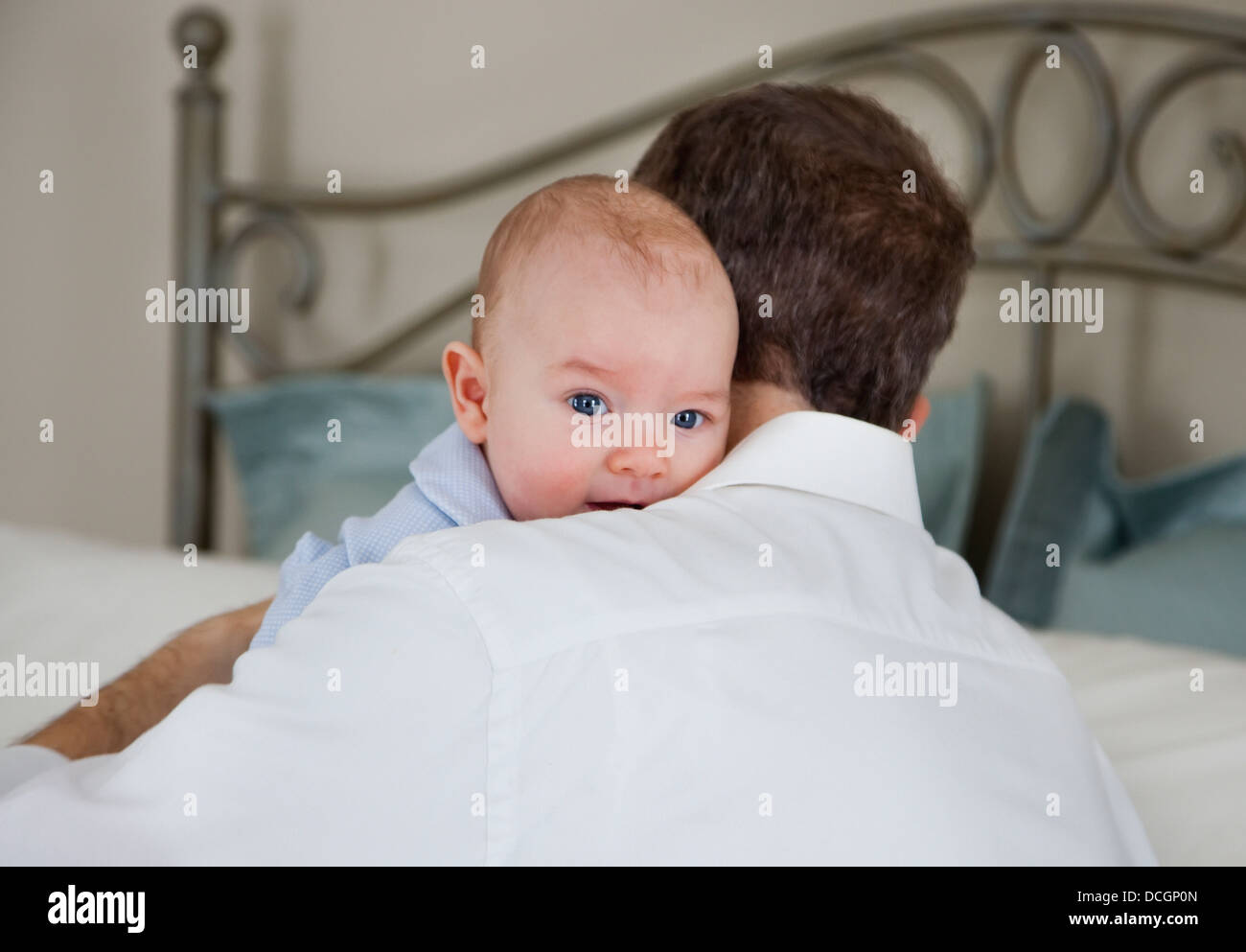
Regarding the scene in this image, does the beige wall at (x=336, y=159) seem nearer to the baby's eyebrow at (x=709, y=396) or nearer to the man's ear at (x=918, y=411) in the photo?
the man's ear at (x=918, y=411)

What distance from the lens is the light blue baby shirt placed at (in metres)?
0.91

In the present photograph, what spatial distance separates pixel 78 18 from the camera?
2.85 meters

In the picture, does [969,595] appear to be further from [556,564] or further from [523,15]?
[523,15]

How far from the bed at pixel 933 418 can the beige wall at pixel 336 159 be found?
0.06 meters

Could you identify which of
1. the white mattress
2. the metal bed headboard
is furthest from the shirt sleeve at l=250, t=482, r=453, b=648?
the metal bed headboard

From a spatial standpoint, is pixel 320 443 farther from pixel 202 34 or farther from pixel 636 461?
pixel 636 461

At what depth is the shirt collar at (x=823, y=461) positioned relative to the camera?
0.82 meters

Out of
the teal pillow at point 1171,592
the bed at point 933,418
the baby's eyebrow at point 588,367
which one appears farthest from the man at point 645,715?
the teal pillow at point 1171,592

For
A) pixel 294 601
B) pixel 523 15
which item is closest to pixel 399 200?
pixel 523 15

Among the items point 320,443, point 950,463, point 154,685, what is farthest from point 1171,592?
point 320,443

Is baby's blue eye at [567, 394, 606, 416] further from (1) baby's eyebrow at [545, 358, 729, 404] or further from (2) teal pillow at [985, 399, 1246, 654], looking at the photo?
(2) teal pillow at [985, 399, 1246, 654]

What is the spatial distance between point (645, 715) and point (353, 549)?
0.34 metres

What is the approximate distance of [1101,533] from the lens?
1.87m

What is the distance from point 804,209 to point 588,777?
17.7 inches
